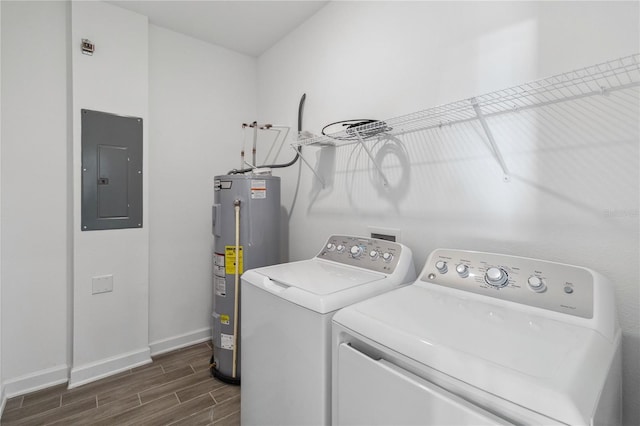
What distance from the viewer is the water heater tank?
1977mm

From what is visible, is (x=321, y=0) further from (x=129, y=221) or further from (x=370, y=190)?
(x=129, y=221)

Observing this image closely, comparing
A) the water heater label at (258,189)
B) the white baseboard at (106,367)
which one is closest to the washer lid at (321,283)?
the water heater label at (258,189)

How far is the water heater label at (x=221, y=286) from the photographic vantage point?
6.60 feet

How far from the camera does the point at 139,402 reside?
71.4 inches

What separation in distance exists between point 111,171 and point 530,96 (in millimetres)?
2541

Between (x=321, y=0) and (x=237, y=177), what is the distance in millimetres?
1376

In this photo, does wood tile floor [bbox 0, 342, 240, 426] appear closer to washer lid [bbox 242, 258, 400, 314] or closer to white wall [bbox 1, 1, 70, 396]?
white wall [bbox 1, 1, 70, 396]

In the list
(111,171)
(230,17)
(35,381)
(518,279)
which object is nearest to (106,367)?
(35,381)

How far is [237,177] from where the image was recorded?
1.97 metres

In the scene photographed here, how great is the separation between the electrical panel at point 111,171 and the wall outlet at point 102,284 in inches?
14.2

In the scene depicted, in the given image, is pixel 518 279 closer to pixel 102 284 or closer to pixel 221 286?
pixel 221 286

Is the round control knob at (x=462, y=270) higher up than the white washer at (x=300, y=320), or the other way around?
the round control knob at (x=462, y=270)

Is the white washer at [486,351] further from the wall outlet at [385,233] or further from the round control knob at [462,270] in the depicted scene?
the wall outlet at [385,233]

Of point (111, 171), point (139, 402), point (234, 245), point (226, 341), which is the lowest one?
point (139, 402)
